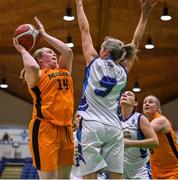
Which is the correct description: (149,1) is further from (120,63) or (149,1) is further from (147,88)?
(147,88)

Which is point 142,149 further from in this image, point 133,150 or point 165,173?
point 165,173

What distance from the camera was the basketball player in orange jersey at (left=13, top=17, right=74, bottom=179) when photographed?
4.84 meters

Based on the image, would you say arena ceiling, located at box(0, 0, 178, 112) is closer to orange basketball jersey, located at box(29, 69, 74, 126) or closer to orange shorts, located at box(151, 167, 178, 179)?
orange shorts, located at box(151, 167, 178, 179)

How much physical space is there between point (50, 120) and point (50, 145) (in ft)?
0.80

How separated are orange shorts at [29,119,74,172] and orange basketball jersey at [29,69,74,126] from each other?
0.07 metres

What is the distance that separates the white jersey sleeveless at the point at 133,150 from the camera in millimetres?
5879

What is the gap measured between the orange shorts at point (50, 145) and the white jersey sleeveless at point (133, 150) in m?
1.06

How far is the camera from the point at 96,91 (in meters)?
4.59

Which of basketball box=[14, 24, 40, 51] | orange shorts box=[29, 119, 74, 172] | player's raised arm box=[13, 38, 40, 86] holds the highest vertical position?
basketball box=[14, 24, 40, 51]

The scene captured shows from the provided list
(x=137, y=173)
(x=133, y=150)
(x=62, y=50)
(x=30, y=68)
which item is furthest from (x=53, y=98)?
(x=137, y=173)

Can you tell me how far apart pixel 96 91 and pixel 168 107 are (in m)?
21.1

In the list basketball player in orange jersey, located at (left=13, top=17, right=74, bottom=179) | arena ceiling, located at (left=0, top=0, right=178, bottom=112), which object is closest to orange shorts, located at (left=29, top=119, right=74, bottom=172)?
basketball player in orange jersey, located at (left=13, top=17, right=74, bottom=179)

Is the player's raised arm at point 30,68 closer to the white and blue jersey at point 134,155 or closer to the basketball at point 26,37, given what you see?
the basketball at point 26,37

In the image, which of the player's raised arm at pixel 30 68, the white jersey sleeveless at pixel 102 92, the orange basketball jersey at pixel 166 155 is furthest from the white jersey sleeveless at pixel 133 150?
the player's raised arm at pixel 30 68
